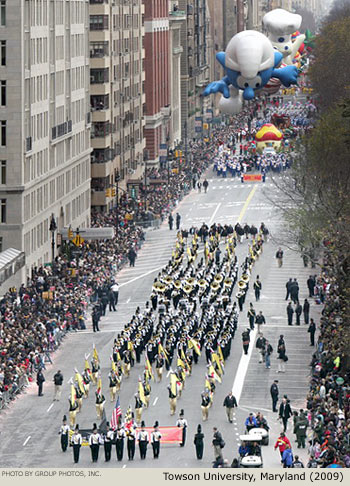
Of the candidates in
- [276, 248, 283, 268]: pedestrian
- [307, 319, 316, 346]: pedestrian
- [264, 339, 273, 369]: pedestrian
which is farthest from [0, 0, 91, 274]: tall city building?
[264, 339, 273, 369]: pedestrian

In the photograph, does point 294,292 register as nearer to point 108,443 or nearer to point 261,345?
point 261,345

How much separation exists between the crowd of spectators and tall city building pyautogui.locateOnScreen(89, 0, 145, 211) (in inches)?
2213

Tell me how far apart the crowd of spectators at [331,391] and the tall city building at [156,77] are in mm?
91760

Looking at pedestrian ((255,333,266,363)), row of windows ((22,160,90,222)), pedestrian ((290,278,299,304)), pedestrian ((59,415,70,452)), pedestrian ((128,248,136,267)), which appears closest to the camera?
pedestrian ((59,415,70,452))

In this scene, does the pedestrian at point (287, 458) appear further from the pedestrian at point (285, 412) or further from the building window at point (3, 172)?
the building window at point (3, 172)

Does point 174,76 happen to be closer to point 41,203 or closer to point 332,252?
point 41,203

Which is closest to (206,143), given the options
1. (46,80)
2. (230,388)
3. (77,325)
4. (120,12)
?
(120,12)

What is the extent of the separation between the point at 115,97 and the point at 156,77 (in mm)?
32958

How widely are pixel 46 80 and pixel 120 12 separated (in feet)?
123

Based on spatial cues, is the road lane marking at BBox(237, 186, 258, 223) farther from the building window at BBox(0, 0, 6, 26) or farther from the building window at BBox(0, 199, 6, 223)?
the building window at BBox(0, 0, 6, 26)

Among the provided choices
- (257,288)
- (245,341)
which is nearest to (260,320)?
(245,341)

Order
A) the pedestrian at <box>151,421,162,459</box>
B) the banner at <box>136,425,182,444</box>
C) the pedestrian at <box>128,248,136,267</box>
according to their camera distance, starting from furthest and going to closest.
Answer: the pedestrian at <box>128,248,136,267</box> < the banner at <box>136,425,182,444</box> < the pedestrian at <box>151,421,162,459</box>

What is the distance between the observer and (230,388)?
7250cm

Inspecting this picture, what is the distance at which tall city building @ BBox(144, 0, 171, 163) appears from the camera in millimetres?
174500
